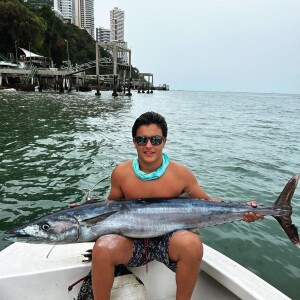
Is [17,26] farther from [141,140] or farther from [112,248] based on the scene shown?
[112,248]

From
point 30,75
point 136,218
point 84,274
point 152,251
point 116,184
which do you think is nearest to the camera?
point 136,218

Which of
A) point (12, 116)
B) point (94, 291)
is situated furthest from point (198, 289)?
point (12, 116)

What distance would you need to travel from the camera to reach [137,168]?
11.7ft

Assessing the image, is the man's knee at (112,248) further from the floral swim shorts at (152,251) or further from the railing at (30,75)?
the railing at (30,75)

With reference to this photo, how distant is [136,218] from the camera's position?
3.07m

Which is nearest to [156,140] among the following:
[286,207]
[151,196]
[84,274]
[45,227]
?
[151,196]

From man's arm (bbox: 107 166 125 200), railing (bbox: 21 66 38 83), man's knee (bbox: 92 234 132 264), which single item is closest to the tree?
railing (bbox: 21 66 38 83)

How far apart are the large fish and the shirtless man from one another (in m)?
0.11

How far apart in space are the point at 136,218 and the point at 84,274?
0.96 m

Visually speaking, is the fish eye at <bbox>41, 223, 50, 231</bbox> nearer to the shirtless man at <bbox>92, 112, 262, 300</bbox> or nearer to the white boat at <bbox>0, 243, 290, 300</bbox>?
the shirtless man at <bbox>92, 112, 262, 300</bbox>

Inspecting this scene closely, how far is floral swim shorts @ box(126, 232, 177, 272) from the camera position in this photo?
3172 mm

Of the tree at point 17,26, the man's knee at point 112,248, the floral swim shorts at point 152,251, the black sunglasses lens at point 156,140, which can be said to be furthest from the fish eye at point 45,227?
the tree at point 17,26

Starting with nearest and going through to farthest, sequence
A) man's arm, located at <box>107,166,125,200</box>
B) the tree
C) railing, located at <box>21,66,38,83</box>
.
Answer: man's arm, located at <box>107,166,125,200</box>, railing, located at <box>21,66,38,83</box>, the tree

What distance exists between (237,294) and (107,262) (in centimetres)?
133
